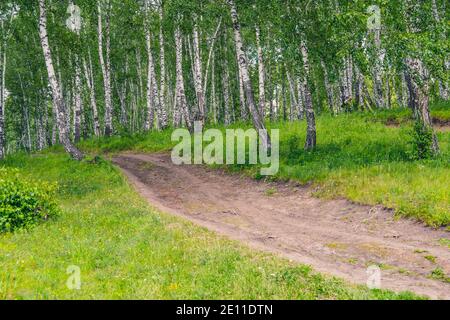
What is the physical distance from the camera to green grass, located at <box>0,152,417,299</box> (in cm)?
790

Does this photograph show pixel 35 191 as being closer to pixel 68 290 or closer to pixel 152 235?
pixel 152 235

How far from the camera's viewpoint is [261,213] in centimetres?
1552

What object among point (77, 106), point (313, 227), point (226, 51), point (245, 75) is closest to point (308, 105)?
point (245, 75)

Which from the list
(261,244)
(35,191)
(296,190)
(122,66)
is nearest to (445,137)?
(296,190)

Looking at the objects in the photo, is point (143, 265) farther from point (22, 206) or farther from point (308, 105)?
point (308, 105)

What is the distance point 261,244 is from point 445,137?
13.6 metres

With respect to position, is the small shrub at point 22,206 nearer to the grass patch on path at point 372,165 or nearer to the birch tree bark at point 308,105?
the grass patch on path at point 372,165

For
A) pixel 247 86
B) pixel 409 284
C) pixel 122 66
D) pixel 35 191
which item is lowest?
pixel 409 284

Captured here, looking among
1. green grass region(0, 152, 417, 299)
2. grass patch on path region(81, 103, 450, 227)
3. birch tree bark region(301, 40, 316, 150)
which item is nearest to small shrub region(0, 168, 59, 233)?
Answer: green grass region(0, 152, 417, 299)

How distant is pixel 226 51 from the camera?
147 feet

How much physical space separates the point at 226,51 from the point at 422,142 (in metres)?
30.5

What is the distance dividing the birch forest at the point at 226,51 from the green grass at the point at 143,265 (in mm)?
10355

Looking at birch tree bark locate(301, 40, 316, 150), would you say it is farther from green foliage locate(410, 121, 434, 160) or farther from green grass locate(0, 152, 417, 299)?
green grass locate(0, 152, 417, 299)

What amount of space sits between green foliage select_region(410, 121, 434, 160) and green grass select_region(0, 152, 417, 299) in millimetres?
9711
